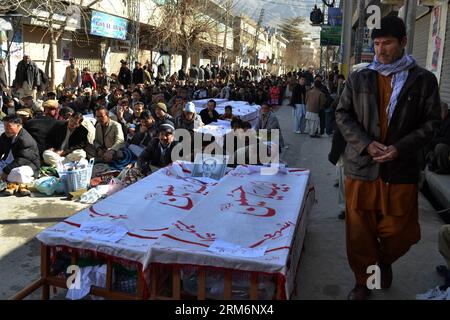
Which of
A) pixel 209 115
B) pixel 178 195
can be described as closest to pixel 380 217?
pixel 178 195

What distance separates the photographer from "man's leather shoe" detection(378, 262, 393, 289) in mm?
3803

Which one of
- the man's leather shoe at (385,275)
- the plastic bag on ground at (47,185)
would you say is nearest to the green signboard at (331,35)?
the plastic bag on ground at (47,185)

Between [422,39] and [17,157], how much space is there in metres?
10.7

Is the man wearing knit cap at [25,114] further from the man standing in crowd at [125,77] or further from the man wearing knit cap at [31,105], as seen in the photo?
the man standing in crowd at [125,77]

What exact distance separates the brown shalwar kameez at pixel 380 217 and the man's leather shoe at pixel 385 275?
0.20 m

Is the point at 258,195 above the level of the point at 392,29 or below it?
below

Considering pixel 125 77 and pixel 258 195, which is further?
pixel 125 77

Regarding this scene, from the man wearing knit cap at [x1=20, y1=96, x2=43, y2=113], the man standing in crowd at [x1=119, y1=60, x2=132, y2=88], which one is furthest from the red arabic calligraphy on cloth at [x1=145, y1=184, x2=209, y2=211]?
the man standing in crowd at [x1=119, y1=60, x2=132, y2=88]

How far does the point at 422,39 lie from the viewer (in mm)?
13070

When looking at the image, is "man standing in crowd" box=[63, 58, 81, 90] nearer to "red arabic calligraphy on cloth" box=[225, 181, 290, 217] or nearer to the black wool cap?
"red arabic calligraphy on cloth" box=[225, 181, 290, 217]

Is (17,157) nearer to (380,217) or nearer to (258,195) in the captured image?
(258,195)

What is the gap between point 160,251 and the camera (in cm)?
314
